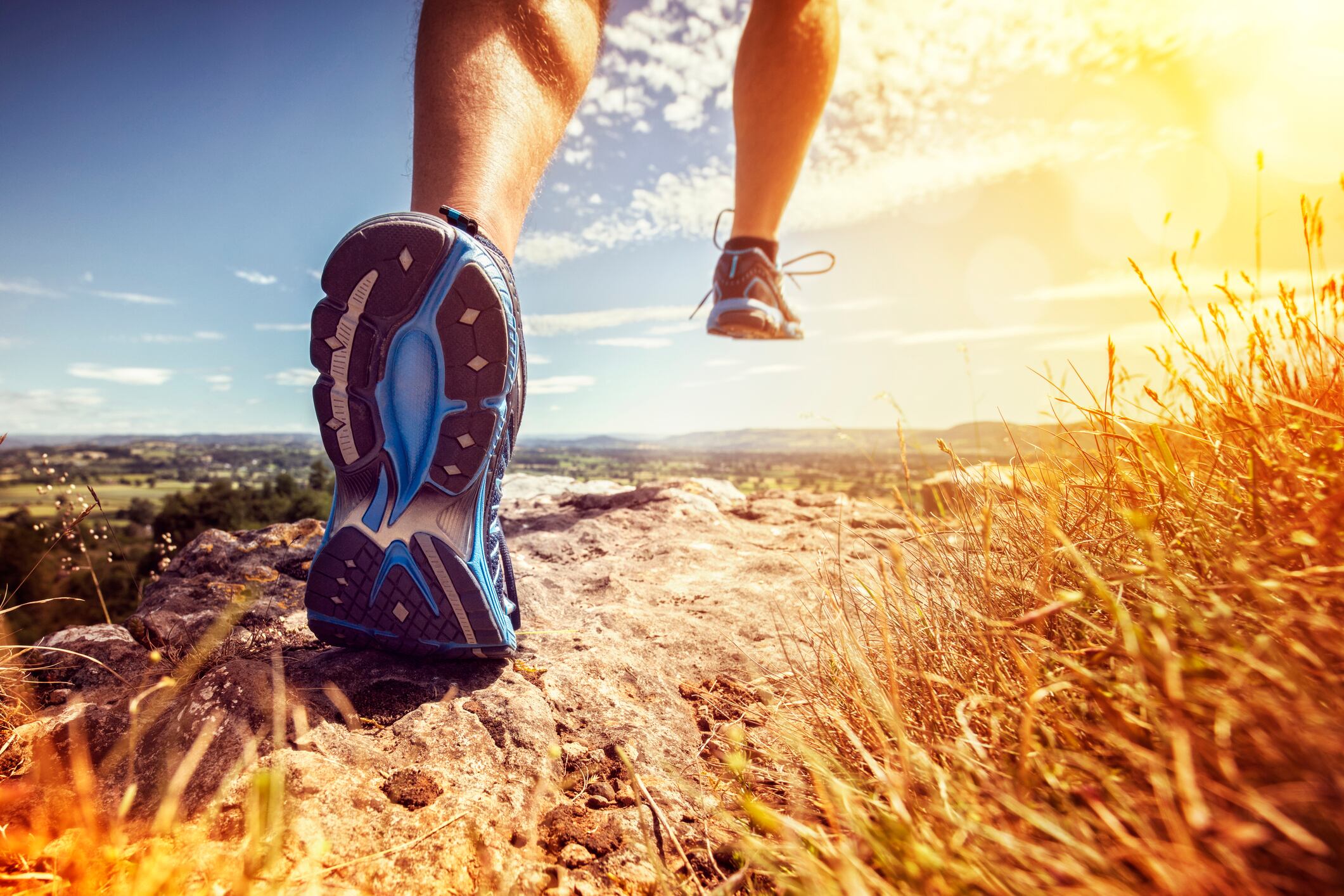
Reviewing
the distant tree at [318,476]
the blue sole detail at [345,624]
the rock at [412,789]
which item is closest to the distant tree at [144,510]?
the distant tree at [318,476]

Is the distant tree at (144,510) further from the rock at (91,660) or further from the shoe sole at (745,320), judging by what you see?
the shoe sole at (745,320)

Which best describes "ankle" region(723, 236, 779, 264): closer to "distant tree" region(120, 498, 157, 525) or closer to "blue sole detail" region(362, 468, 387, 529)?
"blue sole detail" region(362, 468, 387, 529)

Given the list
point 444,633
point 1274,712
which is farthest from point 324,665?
point 1274,712

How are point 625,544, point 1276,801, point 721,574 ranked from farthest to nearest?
point 625,544, point 721,574, point 1276,801

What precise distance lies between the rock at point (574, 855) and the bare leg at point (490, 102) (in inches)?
50.7

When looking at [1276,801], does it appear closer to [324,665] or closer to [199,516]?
[324,665]

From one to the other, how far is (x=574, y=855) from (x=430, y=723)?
417 millimetres

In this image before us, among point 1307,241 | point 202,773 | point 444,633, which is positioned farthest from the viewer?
point 444,633

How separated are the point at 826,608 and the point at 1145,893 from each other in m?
1.29

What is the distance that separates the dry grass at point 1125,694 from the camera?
0.45 m

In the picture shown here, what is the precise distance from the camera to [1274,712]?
0.46 meters

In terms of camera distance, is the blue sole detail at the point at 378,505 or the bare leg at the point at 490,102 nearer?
the blue sole detail at the point at 378,505

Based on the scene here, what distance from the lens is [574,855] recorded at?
86cm

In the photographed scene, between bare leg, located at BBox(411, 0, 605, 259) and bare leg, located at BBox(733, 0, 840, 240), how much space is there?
4.47 ft
